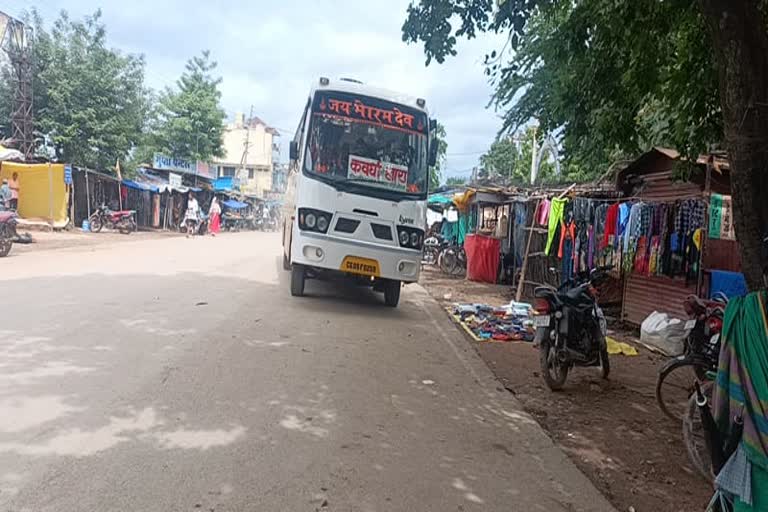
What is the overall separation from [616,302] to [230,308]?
738 centimetres

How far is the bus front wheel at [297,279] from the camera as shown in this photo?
9.74 m

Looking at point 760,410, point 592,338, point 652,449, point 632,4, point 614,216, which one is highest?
point 632,4

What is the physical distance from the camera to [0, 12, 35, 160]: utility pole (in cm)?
2084

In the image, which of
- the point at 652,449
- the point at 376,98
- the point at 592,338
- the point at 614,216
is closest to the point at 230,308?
the point at 376,98

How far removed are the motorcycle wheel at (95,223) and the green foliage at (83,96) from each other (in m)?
2.84

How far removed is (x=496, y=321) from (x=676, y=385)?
12.8 feet

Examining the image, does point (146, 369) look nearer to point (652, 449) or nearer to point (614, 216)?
point (652, 449)

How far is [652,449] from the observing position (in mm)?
4336

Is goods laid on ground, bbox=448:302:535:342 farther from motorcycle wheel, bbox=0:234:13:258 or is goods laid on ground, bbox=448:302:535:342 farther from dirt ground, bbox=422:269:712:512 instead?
motorcycle wheel, bbox=0:234:13:258

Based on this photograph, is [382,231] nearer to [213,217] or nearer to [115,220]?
[115,220]

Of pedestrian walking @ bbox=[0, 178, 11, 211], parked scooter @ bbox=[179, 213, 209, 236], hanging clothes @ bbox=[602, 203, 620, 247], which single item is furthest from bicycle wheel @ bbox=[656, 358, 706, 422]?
parked scooter @ bbox=[179, 213, 209, 236]

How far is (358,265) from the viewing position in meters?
8.83

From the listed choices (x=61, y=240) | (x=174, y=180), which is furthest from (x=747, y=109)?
(x=174, y=180)

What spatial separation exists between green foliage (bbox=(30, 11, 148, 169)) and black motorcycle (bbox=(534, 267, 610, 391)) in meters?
22.8
